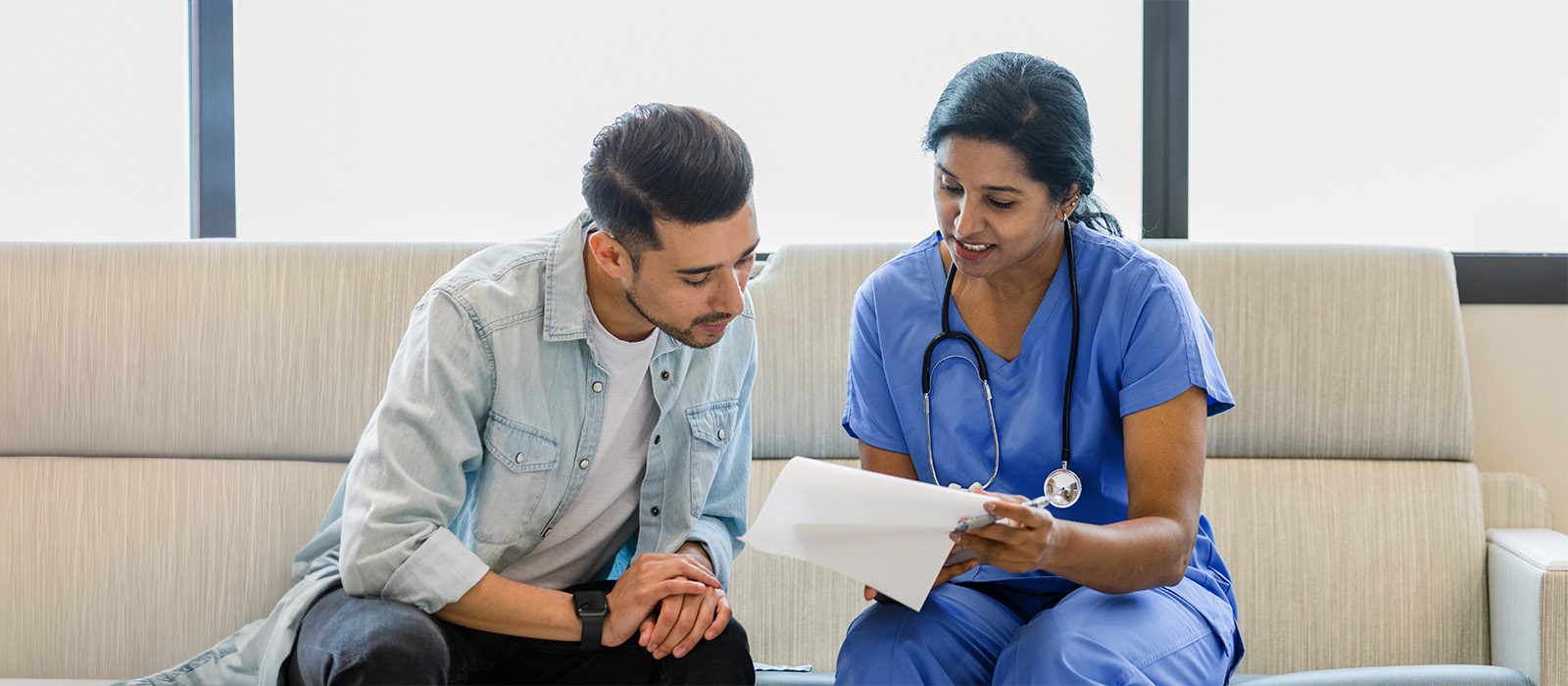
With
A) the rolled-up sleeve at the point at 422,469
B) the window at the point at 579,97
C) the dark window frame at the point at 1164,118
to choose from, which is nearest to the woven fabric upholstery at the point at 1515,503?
the dark window frame at the point at 1164,118

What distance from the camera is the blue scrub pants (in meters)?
1.19

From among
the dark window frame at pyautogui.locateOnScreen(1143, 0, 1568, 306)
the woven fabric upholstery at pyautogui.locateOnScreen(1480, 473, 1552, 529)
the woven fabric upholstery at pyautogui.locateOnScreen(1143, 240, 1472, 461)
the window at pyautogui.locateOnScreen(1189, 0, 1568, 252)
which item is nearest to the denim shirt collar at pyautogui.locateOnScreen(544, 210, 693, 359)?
the woven fabric upholstery at pyautogui.locateOnScreen(1143, 240, 1472, 461)

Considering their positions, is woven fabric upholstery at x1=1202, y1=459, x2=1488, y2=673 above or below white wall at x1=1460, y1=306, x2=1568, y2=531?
below

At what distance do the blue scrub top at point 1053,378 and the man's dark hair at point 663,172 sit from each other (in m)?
0.34

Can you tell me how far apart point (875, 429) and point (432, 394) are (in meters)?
0.60

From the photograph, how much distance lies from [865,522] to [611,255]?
1.56 feet

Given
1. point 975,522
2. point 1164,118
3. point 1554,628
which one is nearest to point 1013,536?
point 975,522

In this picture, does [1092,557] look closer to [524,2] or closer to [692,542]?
[692,542]

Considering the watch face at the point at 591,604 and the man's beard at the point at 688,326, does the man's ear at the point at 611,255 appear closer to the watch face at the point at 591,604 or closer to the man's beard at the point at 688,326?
the man's beard at the point at 688,326

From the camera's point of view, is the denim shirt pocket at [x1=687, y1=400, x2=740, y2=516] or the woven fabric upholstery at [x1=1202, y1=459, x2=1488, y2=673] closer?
the denim shirt pocket at [x1=687, y1=400, x2=740, y2=516]

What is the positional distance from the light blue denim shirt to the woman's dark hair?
1.39 feet

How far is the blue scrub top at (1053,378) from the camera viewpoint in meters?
1.33

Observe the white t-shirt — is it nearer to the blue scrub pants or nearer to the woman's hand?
the blue scrub pants

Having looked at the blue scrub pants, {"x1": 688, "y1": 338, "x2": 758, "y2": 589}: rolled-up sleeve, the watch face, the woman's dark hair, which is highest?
the woman's dark hair
